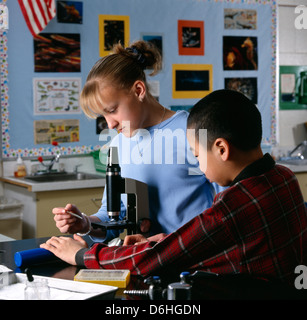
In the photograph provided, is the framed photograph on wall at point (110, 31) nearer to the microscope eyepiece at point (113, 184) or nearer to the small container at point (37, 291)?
the microscope eyepiece at point (113, 184)

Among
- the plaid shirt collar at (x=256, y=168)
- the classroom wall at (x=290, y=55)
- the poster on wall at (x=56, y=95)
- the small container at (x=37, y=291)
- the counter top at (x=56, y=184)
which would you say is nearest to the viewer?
the small container at (x=37, y=291)

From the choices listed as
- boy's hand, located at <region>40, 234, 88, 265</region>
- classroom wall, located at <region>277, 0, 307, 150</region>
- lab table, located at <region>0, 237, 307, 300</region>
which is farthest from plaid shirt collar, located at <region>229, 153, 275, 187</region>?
classroom wall, located at <region>277, 0, 307, 150</region>

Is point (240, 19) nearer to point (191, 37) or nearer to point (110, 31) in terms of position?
point (191, 37)

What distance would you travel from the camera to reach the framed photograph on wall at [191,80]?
4.18 meters

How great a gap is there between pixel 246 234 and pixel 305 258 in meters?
0.18

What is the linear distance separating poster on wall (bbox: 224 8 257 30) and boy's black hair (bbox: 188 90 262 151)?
3.17m

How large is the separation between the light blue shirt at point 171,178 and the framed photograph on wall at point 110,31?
2.20m

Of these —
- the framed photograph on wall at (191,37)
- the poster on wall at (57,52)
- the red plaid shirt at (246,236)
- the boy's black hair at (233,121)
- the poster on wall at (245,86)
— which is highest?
the framed photograph on wall at (191,37)

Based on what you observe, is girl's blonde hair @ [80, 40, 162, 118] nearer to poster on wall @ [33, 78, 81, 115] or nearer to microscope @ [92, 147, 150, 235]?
microscope @ [92, 147, 150, 235]

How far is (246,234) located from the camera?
1.24 metres

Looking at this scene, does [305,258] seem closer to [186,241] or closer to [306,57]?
[186,241]

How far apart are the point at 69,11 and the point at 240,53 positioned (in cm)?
147

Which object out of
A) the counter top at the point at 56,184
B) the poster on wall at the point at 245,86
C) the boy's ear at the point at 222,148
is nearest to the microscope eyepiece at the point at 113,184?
the boy's ear at the point at 222,148

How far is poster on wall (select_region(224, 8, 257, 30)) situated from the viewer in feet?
14.3
